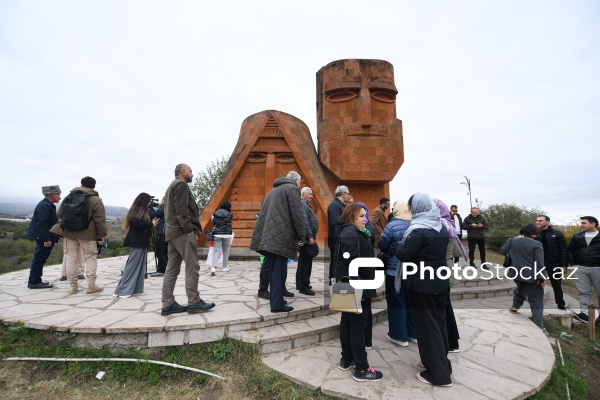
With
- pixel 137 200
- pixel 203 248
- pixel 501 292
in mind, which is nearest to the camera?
pixel 137 200

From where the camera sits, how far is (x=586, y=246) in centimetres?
543

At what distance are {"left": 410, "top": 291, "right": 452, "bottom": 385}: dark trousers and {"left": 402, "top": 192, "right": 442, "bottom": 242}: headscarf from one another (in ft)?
2.06

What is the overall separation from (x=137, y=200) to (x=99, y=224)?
75cm

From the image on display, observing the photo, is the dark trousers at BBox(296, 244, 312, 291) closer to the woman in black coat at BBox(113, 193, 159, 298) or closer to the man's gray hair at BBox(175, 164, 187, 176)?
the man's gray hair at BBox(175, 164, 187, 176)

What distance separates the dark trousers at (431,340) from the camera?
269 centimetres

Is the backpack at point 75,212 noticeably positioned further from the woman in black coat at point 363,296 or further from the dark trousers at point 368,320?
the dark trousers at point 368,320

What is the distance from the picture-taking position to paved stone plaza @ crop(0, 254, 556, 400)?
8.98ft

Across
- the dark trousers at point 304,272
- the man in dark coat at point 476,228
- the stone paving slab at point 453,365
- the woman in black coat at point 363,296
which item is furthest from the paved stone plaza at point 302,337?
the man in dark coat at point 476,228

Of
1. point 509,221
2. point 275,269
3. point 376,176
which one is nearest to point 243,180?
point 376,176

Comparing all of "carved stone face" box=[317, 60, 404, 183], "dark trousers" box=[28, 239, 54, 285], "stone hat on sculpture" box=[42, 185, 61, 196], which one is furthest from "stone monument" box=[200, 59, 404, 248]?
"dark trousers" box=[28, 239, 54, 285]

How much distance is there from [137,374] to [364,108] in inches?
353

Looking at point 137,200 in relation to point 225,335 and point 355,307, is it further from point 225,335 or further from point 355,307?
point 355,307

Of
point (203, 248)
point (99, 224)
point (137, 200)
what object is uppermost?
point (137, 200)

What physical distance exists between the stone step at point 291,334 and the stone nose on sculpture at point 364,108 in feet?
23.4
